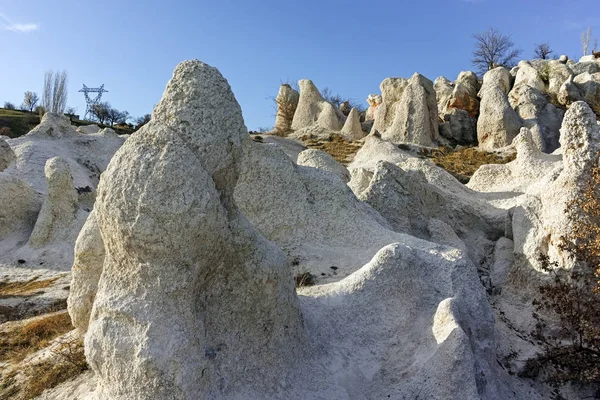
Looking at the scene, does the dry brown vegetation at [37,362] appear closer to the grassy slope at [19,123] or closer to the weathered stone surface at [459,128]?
the weathered stone surface at [459,128]

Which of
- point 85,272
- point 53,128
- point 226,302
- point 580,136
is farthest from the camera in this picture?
point 53,128

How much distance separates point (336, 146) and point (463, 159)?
575cm

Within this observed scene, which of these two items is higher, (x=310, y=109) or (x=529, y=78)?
(x=529, y=78)

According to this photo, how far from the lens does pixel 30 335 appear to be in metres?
5.93

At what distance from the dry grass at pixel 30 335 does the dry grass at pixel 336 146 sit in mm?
13980

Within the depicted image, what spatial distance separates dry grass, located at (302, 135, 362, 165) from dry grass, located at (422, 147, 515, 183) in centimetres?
308

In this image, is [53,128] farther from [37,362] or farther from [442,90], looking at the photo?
[442,90]

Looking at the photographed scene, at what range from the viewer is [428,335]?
4574 millimetres

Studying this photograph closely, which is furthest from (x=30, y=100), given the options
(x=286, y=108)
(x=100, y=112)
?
(x=286, y=108)

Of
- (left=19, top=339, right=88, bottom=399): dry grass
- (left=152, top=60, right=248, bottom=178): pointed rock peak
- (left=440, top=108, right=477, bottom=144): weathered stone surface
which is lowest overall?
(left=19, top=339, right=88, bottom=399): dry grass

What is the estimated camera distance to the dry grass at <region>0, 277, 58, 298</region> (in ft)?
26.5

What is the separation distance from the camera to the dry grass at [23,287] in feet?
26.5

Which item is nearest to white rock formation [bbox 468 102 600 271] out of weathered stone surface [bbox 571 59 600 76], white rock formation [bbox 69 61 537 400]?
white rock formation [bbox 69 61 537 400]

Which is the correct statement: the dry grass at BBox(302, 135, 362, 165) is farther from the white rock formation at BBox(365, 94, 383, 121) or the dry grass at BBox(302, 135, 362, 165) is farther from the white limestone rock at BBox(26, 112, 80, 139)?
the white limestone rock at BBox(26, 112, 80, 139)
